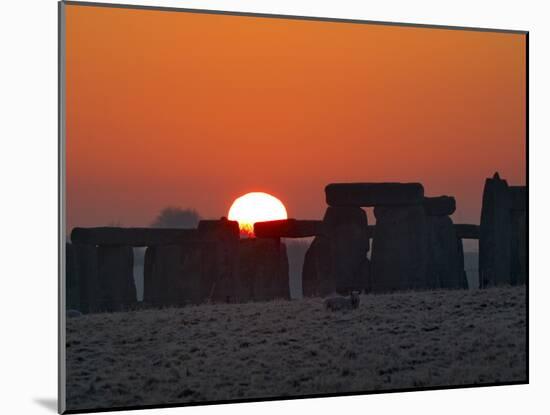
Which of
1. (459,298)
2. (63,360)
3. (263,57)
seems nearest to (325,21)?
(263,57)

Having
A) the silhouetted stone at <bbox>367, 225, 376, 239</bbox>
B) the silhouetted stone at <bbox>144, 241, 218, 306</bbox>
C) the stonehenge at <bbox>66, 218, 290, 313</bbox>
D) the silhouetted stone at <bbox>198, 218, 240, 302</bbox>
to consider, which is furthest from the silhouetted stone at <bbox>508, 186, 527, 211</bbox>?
the silhouetted stone at <bbox>144, 241, 218, 306</bbox>

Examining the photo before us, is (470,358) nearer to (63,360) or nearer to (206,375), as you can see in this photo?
(206,375)

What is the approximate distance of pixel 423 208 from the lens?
47.2ft

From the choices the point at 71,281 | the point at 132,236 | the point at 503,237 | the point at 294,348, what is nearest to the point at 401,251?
the point at 503,237

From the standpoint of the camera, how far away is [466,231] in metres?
14.6

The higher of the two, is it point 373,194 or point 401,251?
point 373,194

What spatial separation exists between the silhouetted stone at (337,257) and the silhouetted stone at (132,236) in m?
1.25

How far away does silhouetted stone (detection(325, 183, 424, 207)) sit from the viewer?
13.8 meters

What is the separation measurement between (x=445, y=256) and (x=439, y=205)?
0.50 metres

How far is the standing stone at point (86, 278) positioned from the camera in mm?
12945

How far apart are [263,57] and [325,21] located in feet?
2.37

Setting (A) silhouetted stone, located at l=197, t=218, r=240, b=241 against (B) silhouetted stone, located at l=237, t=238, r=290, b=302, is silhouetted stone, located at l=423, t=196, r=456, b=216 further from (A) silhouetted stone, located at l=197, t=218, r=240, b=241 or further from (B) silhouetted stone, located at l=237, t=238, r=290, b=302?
(A) silhouetted stone, located at l=197, t=218, r=240, b=241

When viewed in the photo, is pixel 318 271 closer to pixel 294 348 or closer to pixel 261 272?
pixel 261 272

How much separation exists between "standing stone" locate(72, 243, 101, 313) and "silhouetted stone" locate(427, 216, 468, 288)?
3.32 metres
